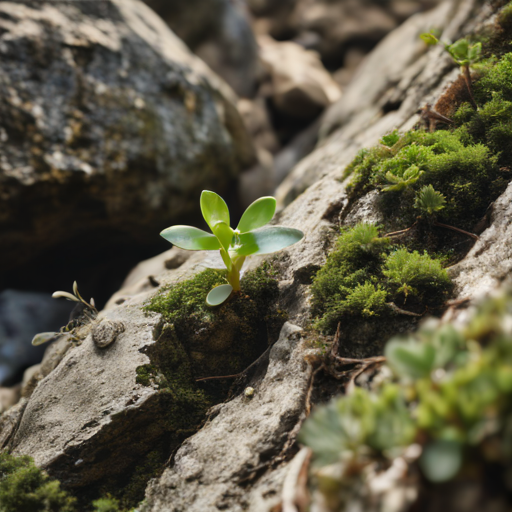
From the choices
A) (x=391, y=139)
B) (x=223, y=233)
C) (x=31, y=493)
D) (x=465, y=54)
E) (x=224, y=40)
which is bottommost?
(x=31, y=493)

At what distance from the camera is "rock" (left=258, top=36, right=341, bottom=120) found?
29.5ft

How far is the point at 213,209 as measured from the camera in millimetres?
2752

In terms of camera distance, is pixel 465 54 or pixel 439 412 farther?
pixel 465 54

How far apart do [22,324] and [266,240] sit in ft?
14.1

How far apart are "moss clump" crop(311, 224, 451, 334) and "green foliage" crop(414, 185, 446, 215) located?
327 millimetres

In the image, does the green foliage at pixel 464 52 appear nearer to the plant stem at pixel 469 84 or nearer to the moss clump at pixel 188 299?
the plant stem at pixel 469 84

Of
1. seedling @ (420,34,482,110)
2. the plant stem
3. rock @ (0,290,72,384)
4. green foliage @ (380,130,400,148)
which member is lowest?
rock @ (0,290,72,384)

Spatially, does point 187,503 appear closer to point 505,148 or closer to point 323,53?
point 505,148

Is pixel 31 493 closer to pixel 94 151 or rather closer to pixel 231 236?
pixel 231 236

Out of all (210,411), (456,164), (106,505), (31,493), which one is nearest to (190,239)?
(210,411)

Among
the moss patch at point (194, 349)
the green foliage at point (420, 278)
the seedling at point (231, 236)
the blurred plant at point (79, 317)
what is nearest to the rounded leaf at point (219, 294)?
the seedling at point (231, 236)

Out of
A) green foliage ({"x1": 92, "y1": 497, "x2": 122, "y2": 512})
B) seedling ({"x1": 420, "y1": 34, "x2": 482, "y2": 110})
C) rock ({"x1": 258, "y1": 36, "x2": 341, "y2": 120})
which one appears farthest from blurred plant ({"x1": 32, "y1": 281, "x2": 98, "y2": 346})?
rock ({"x1": 258, "y1": 36, "x2": 341, "y2": 120})

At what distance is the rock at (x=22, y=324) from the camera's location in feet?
15.8

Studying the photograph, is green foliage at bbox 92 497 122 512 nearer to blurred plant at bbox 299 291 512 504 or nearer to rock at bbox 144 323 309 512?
rock at bbox 144 323 309 512
